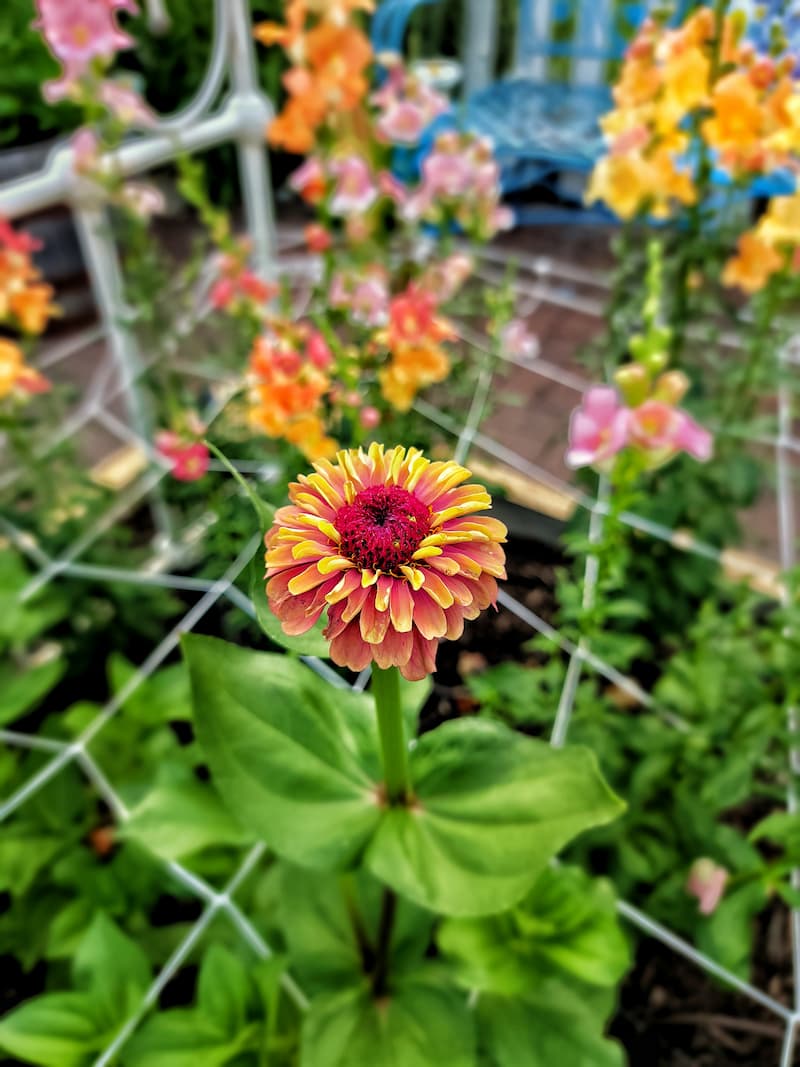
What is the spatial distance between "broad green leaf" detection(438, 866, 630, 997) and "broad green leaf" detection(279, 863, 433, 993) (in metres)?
0.03

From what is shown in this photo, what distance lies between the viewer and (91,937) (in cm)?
62

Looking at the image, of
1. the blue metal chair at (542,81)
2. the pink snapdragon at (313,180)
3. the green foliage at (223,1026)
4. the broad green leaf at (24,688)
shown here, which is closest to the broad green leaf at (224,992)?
the green foliage at (223,1026)

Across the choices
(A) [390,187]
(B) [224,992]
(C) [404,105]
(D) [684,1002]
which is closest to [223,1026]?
(B) [224,992]

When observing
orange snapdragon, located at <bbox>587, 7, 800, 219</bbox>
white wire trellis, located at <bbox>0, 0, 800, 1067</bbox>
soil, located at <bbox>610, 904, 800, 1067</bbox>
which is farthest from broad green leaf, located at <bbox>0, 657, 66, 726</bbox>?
orange snapdragon, located at <bbox>587, 7, 800, 219</bbox>

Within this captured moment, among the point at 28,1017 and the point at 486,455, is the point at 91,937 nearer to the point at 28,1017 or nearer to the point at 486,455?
the point at 28,1017

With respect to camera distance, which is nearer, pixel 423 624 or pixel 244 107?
pixel 423 624

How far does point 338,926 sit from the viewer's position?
0.53m

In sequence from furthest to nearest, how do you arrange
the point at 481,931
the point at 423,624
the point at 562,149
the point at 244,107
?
the point at 562,149, the point at 244,107, the point at 481,931, the point at 423,624

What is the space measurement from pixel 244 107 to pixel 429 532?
3.44ft

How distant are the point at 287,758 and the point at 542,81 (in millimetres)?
2412

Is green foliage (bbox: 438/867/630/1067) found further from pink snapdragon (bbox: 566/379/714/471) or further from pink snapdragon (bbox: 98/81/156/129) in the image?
pink snapdragon (bbox: 98/81/156/129)

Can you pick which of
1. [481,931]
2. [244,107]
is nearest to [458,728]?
[481,931]

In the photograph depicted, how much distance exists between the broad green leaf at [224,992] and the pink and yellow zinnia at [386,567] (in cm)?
45

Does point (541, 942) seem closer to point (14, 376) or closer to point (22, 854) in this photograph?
point (22, 854)
